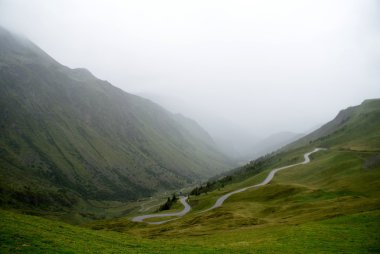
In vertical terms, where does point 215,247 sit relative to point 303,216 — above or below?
above

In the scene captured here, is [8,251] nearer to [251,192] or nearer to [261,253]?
[261,253]

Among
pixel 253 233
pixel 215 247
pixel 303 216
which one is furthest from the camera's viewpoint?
pixel 303 216

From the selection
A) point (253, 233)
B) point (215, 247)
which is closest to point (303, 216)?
point (253, 233)

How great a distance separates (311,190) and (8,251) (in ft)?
329

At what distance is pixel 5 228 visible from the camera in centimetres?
3466

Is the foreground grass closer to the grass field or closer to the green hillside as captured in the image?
the grass field

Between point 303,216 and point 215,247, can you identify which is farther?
point 303,216

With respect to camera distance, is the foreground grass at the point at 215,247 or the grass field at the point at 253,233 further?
the grass field at the point at 253,233

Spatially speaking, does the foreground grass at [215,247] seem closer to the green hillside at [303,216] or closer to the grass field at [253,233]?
the grass field at [253,233]

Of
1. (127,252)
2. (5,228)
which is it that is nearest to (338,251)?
(127,252)

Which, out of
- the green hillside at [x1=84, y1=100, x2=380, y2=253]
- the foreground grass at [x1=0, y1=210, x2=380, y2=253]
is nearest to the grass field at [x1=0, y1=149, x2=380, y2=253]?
the foreground grass at [x1=0, y1=210, x2=380, y2=253]

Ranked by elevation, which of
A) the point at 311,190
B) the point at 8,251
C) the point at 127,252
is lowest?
the point at 311,190

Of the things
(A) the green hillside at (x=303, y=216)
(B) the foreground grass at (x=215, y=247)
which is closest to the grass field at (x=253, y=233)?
Result: (B) the foreground grass at (x=215, y=247)

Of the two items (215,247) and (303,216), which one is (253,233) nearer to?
(303,216)
